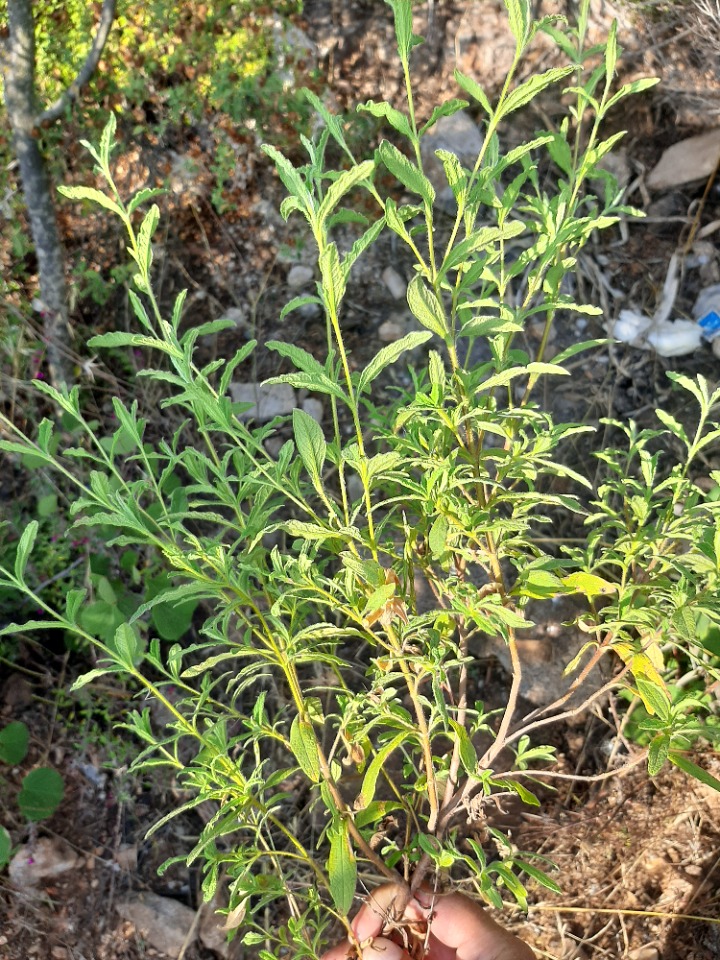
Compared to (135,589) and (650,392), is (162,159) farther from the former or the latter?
(650,392)

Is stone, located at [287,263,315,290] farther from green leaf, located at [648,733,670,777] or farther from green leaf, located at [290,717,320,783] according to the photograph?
green leaf, located at [648,733,670,777]

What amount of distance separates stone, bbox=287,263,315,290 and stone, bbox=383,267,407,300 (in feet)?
0.91

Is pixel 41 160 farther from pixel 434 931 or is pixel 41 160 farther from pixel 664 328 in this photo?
pixel 434 931

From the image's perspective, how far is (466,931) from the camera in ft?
5.74

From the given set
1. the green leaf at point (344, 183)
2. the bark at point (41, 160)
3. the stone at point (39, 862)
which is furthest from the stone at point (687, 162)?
the stone at point (39, 862)

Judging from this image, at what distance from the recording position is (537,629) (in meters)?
2.40

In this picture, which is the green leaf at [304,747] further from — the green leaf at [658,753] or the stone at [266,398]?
the stone at [266,398]

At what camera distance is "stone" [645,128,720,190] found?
2826 millimetres

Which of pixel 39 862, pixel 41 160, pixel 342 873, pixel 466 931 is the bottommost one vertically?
pixel 39 862

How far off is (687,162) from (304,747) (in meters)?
2.58

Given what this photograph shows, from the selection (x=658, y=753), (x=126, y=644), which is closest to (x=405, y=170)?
(x=126, y=644)

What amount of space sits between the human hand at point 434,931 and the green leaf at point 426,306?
4.28 ft

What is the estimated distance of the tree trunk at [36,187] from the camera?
249 centimetres

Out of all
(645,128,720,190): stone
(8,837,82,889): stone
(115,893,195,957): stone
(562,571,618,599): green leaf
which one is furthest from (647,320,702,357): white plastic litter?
(8,837,82,889): stone
